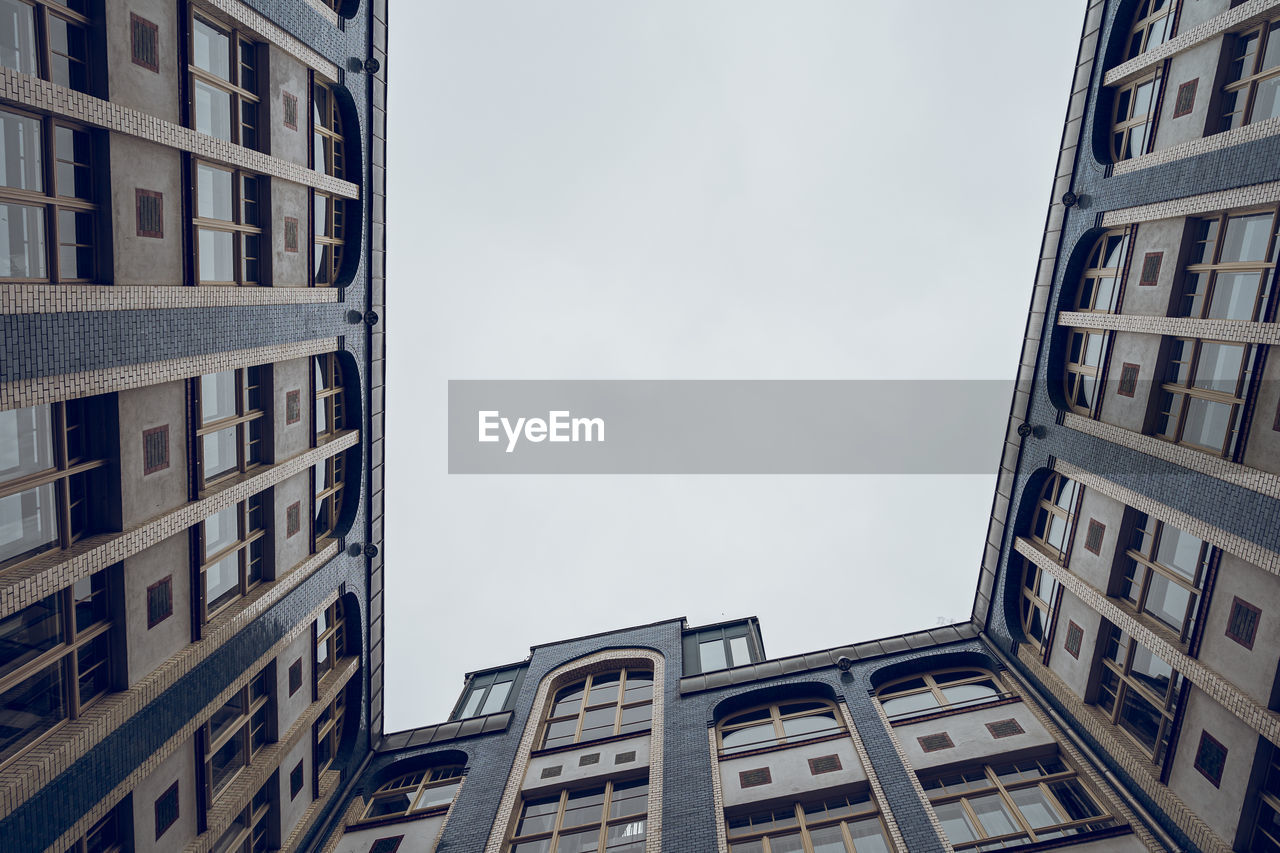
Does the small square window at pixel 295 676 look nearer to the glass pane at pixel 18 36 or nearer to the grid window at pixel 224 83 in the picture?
the grid window at pixel 224 83

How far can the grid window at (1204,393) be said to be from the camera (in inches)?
593

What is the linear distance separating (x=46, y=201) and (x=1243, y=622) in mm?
24964

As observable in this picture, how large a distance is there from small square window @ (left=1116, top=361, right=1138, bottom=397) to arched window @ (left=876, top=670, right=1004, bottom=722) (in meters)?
10.3

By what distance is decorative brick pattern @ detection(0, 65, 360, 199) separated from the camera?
11156 mm

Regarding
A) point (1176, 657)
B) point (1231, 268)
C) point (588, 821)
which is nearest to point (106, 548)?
point (588, 821)

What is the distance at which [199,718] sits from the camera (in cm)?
1648

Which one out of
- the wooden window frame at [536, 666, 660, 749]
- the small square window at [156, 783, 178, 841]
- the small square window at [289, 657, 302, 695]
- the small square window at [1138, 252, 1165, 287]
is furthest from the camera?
the wooden window frame at [536, 666, 660, 749]

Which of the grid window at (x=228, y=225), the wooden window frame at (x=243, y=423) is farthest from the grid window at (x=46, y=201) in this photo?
the wooden window frame at (x=243, y=423)

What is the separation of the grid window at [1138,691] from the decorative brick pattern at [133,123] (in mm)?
25891

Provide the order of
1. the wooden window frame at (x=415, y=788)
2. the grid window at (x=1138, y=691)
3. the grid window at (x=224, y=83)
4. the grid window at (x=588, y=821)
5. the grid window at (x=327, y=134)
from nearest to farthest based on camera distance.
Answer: the grid window at (x=224, y=83)
the grid window at (x=1138, y=691)
the grid window at (x=588, y=821)
the grid window at (x=327, y=134)
the wooden window frame at (x=415, y=788)

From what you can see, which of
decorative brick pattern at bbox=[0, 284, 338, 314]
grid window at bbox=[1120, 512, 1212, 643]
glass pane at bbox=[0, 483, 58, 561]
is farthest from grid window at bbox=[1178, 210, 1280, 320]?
glass pane at bbox=[0, 483, 58, 561]

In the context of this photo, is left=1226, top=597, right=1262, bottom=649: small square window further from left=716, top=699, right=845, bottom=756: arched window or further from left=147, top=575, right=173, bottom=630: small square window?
left=147, top=575, right=173, bottom=630: small square window

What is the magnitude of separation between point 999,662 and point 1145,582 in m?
6.62

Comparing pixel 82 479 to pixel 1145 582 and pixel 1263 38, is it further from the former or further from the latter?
pixel 1263 38
